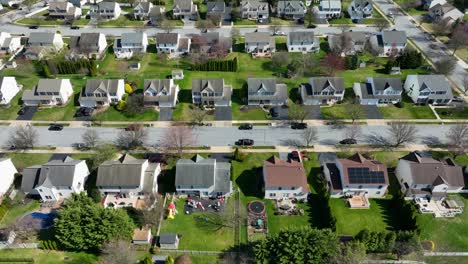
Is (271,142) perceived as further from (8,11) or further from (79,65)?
(8,11)

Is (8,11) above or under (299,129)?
above

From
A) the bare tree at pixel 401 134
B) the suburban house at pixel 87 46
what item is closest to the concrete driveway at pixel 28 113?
the suburban house at pixel 87 46

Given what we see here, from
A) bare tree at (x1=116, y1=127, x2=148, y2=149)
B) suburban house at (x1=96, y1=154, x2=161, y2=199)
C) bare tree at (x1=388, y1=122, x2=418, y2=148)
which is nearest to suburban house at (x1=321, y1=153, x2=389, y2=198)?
bare tree at (x1=388, y1=122, x2=418, y2=148)

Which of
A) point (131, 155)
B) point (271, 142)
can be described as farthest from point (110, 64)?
point (271, 142)

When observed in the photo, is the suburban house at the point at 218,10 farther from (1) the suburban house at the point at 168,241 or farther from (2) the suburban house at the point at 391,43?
(1) the suburban house at the point at 168,241

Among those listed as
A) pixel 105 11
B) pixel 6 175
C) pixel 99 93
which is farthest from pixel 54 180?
pixel 105 11

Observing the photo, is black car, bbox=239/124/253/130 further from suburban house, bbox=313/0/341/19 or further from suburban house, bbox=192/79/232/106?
suburban house, bbox=313/0/341/19
